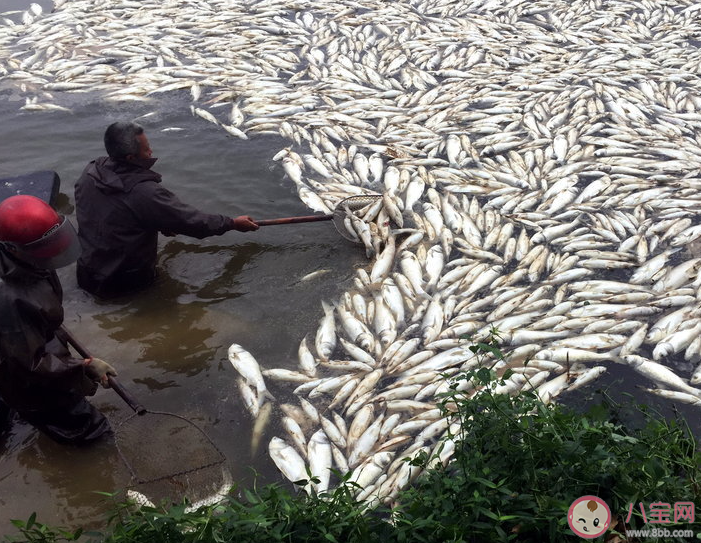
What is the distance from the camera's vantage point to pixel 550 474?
319cm

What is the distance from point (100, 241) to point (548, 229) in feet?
13.1

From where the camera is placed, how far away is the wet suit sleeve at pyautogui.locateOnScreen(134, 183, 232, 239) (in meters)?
5.04

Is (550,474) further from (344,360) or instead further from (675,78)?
(675,78)

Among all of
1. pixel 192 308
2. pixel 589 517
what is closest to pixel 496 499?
pixel 589 517

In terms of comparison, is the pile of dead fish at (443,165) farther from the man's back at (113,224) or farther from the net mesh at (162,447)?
the man's back at (113,224)

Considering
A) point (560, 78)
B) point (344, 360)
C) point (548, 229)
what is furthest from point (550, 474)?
point (560, 78)

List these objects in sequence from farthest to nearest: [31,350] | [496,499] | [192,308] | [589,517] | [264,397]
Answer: [192,308] → [264,397] → [31,350] → [496,499] → [589,517]

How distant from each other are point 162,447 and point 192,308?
59.2 inches

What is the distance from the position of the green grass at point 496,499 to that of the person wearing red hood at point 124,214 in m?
2.48

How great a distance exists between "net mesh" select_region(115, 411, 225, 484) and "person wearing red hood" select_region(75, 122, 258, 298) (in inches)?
58.5

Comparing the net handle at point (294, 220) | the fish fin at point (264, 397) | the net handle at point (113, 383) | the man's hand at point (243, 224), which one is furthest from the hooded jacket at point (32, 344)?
the net handle at point (294, 220)

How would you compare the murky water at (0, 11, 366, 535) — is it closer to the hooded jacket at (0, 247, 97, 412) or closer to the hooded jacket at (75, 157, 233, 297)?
the hooded jacket at (75, 157, 233, 297)

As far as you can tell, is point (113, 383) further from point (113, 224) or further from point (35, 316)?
point (113, 224)

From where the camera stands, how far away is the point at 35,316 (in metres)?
3.60
